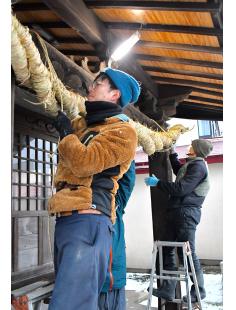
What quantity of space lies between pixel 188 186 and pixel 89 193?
3557 mm

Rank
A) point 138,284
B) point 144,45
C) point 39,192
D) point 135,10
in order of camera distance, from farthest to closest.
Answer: point 138,284, point 39,192, point 144,45, point 135,10

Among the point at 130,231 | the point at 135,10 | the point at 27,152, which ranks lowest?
the point at 130,231

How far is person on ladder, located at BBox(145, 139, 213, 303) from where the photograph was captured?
563 cm

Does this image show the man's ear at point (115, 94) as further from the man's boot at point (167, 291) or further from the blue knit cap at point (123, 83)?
the man's boot at point (167, 291)

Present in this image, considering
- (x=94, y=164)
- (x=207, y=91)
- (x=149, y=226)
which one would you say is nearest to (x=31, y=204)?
(x=94, y=164)

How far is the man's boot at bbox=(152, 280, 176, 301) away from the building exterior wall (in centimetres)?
613

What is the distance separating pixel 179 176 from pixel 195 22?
3054mm

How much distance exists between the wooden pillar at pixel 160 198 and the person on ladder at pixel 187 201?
1.39 feet

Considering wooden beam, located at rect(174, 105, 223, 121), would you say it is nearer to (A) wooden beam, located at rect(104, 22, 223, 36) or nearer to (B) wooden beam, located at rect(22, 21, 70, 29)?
(A) wooden beam, located at rect(104, 22, 223, 36)

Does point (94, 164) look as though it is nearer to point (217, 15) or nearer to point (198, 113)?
point (217, 15)

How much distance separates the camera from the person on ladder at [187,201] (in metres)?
5.63
